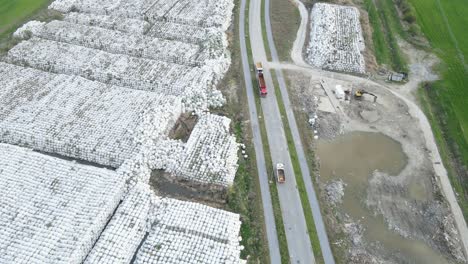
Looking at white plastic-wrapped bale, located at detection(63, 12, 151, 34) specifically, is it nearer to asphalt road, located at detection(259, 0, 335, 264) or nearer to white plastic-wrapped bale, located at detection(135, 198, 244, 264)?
asphalt road, located at detection(259, 0, 335, 264)

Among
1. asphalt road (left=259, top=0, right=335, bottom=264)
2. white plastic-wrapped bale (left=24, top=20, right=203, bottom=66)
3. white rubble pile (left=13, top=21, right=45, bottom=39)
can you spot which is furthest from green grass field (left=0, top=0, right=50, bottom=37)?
asphalt road (left=259, top=0, right=335, bottom=264)

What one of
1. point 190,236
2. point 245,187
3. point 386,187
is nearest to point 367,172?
point 386,187

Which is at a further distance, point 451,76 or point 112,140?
point 451,76

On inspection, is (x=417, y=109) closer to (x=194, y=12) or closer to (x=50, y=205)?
(x=194, y=12)

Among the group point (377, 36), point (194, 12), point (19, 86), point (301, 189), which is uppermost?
point (194, 12)

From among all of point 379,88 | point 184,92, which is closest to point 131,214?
point 184,92

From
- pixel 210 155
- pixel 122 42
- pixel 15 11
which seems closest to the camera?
pixel 210 155
